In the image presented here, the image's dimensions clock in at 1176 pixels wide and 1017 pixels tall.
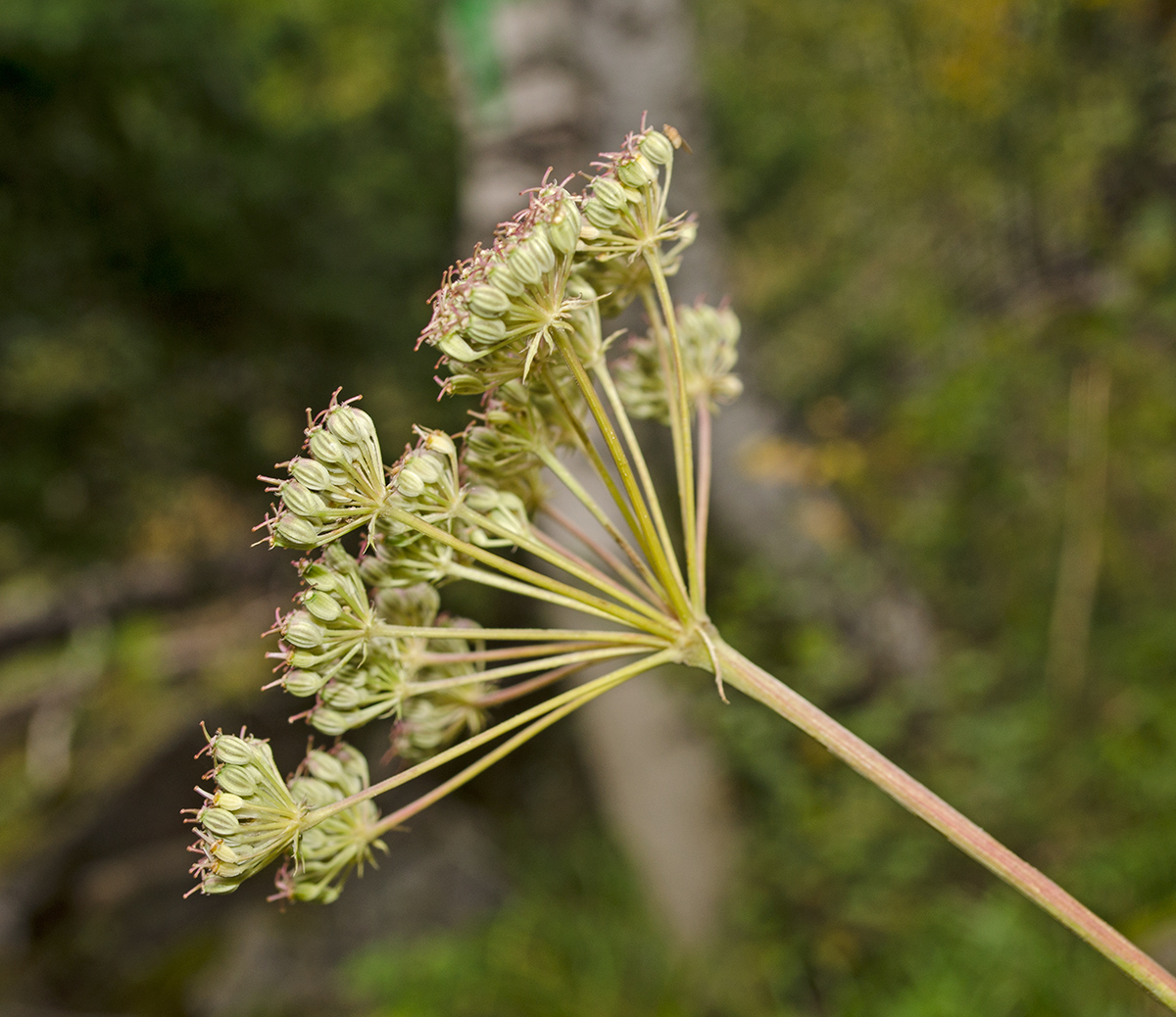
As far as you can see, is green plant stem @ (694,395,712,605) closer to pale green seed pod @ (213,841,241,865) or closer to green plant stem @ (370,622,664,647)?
green plant stem @ (370,622,664,647)

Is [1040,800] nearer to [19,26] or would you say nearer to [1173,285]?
[1173,285]

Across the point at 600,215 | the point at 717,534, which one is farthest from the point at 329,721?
the point at 717,534

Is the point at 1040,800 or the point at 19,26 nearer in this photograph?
the point at 1040,800

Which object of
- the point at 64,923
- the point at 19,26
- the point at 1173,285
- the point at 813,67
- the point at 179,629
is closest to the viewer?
the point at 1173,285

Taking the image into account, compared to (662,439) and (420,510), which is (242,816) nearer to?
(420,510)

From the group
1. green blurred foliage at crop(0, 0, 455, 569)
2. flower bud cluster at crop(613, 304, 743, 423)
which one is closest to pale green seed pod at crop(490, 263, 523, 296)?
flower bud cluster at crop(613, 304, 743, 423)

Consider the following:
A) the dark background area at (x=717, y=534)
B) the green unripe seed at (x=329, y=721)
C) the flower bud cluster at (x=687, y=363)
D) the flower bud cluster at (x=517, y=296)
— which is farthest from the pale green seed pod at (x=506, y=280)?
the dark background area at (x=717, y=534)

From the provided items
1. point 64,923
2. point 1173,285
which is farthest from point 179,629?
point 1173,285

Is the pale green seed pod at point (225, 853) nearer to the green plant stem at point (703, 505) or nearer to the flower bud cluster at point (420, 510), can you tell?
the flower bud cluster at point (420, 510)
